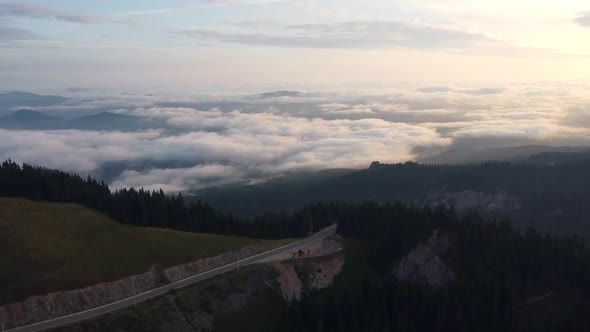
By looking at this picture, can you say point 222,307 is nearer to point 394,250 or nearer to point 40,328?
point 40,328

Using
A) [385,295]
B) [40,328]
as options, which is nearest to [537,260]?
[385,295]

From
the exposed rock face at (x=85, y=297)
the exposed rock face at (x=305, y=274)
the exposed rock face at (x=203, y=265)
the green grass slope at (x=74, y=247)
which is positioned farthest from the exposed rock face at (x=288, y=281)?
the exposed rock face at (x=85, y=297)

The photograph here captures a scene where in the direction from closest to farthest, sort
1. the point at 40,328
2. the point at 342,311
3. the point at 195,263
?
the point at 40,328 → the point at 342,311 → the point at 195,263

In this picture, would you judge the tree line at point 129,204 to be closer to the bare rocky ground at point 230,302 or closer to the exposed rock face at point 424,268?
the bare rocky ground at point 230,302

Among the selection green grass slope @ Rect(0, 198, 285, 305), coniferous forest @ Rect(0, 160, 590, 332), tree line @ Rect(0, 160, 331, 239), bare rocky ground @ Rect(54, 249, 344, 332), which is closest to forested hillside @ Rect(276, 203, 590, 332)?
coniferous forest @ Rect(0, 160, 590, 332)

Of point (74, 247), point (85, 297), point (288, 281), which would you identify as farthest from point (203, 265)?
point (85, 297)

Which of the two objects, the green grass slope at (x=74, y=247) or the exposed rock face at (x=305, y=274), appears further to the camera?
the exposed rock face at (x=305, y=274)
